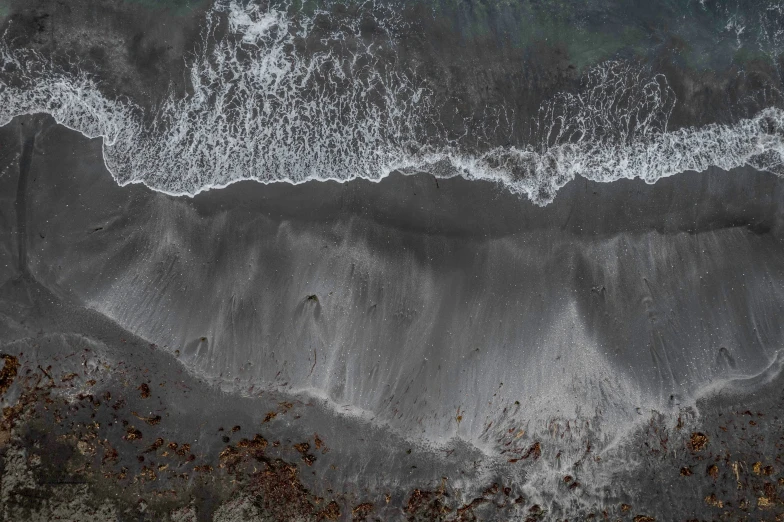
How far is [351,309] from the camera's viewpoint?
937 cm

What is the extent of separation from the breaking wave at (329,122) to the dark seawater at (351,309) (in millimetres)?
71

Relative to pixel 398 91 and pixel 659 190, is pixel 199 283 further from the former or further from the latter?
pixel 659 190

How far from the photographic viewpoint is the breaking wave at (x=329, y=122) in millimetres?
9633

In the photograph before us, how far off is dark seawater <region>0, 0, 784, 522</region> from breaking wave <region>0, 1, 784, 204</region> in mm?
71

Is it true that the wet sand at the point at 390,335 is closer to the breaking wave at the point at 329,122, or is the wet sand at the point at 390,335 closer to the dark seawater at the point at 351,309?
the dark seawater at the point at 351,309

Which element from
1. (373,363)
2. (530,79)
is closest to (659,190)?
(530,79)

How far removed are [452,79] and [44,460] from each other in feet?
38.1

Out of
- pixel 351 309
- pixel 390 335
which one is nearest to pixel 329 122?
pixel 351 309

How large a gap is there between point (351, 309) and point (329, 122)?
4.06 metres

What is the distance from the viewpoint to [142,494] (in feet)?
30.3

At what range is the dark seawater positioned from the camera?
930 cm

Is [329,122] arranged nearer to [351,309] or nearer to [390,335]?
[351,309]

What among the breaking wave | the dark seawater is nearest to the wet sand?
the dark seawater

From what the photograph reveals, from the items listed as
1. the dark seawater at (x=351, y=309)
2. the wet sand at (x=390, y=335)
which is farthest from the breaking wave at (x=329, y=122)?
the wet sand at (x=390, y=335)
